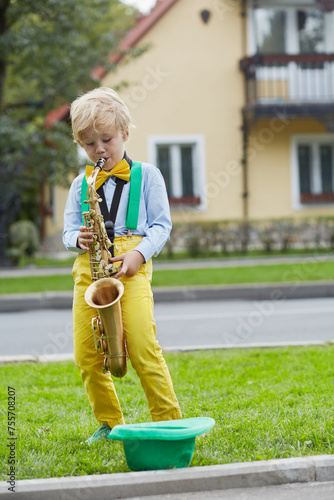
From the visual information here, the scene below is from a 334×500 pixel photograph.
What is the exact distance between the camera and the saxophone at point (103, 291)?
346 centimetres

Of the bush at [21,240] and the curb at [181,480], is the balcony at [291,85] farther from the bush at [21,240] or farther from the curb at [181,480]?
the curb at [181,480]

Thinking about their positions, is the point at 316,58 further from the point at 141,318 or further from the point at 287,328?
the point at 141,318

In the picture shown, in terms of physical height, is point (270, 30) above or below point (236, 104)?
above

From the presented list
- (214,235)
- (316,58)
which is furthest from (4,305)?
(316,58)

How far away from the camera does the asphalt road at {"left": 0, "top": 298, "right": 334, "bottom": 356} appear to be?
7.51 m

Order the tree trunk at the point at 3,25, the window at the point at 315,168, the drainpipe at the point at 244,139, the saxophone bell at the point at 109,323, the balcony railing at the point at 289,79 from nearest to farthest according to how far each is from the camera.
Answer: the saxophone bell at the point at 109,323
the tree trunk at the point at 3,25
the balcony railing at the point at 289,79
the drainpipe at the point at 244,139
the window at the point at 315,168

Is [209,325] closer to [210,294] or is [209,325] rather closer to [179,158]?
[210,294]

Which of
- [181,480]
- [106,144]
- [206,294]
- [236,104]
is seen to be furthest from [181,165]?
[181,480]

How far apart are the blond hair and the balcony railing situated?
15.5 meters

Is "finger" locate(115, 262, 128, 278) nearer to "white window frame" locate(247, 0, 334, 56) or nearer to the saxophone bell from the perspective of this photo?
the saxophone bell

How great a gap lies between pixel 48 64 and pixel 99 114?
1146cm

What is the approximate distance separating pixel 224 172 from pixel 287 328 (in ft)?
37.3

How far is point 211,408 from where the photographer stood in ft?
14.5

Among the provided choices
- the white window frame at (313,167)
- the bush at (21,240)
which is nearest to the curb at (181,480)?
the bush at (21,240)
